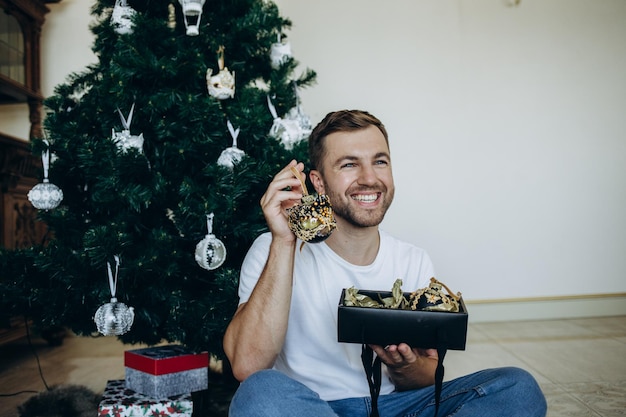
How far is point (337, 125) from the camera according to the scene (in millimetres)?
1329

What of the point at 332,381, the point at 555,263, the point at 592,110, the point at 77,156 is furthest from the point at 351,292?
the point at 592,110

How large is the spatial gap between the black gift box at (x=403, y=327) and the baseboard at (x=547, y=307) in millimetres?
2500

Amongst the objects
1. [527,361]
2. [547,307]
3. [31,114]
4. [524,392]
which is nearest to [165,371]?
[524,392]

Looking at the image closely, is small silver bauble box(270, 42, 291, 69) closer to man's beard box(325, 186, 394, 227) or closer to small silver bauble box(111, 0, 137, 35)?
small silver bauble box(111, 0, 137, 35)

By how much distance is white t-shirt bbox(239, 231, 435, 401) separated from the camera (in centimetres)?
110

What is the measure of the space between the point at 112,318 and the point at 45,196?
457mm

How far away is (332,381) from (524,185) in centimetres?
267

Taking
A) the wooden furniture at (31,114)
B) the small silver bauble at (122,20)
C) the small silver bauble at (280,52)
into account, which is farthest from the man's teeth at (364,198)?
the wooden furniture at (31,114)

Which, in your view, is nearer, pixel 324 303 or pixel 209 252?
pixel 324 303

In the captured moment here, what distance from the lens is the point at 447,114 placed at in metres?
3.28

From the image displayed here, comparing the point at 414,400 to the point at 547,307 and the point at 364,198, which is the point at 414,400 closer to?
the point at 364,198

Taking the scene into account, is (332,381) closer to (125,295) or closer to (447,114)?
(125,295)

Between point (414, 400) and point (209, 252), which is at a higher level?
point (209, 252)

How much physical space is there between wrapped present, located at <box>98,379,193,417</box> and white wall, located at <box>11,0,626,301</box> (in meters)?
2.10
